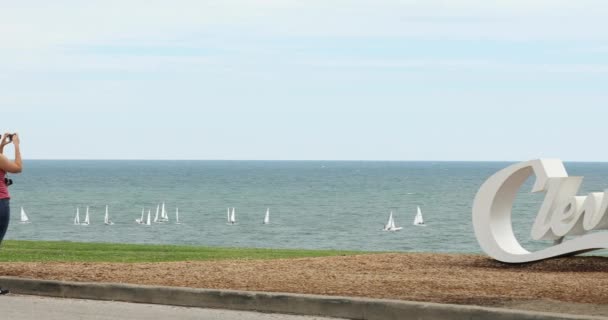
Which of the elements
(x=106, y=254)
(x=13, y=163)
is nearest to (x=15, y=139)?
(x=13, y=163)

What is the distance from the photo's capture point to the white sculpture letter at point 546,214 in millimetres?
16344

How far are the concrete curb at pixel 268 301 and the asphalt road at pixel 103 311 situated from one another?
202 mm

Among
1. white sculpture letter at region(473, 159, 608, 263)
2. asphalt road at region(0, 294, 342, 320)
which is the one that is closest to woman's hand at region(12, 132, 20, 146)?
asphalt road at region(0, 294, 342, 320)

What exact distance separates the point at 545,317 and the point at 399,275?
4.61 m

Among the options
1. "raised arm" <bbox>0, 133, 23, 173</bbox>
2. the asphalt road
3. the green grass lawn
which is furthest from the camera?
the green grass lawn

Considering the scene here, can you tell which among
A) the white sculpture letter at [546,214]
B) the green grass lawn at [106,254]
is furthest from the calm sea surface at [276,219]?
the white sculpture letter at [546,214]

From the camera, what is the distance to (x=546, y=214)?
1717 cm

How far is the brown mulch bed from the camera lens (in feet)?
43.0

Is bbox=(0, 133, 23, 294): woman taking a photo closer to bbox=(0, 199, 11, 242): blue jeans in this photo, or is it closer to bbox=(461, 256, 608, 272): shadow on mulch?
bbox=(0, 199, 11, 242): blue jeans

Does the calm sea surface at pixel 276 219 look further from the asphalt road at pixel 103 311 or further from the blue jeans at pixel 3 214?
the blue jeans at pixel 3 214

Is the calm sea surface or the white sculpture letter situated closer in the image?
the white sculpture letter

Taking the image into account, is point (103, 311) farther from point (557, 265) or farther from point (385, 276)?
point (557, 265)

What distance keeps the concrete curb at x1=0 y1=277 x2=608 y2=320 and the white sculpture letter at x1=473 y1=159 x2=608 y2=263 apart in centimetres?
525

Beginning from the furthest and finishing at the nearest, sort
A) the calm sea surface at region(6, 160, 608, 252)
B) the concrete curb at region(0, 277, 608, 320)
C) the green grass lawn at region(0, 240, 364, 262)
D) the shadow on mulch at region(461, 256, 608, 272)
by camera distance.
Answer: the calm sea surface at region(6, 160, 608, 252) → the green grass lawn at region(0, 240, 364, 262) → the shadow on mulch at region(461, 256, 608, 272) → the concrete curb at region(0, 277, 608, 320)
